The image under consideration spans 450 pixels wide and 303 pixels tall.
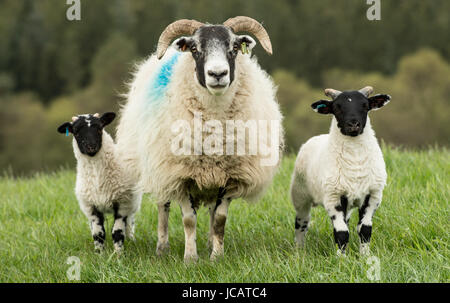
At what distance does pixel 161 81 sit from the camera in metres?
6.12

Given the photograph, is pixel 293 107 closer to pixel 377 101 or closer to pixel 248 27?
pixel 248 27

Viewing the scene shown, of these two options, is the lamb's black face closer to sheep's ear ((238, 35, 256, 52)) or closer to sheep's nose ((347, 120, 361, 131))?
sheep's nose ((347, 120, 361, 131))

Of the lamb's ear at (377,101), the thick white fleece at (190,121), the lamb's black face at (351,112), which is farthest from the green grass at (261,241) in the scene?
the lamb's ear at (377,101)

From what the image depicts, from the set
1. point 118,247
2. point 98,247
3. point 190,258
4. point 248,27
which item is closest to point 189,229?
point 190,258

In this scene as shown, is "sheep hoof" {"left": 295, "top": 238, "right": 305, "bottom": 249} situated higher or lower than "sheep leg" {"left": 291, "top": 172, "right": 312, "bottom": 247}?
lower

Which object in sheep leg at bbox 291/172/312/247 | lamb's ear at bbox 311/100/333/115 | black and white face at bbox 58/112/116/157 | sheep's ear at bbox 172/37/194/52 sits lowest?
sheep leg at bbox 291/172/312/247

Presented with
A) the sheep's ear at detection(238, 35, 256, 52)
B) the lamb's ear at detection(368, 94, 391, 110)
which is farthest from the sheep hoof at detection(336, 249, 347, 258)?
the sheep's ear at detection(238, 35, 256, 52)

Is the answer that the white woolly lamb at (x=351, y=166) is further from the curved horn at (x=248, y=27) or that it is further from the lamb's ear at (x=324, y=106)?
the curved horn at (x=248, y=27)

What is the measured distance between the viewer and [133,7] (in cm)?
5856

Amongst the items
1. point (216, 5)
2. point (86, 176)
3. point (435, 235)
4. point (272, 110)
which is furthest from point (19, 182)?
point (216, 5)

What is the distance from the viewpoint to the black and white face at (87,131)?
6012 millimetres

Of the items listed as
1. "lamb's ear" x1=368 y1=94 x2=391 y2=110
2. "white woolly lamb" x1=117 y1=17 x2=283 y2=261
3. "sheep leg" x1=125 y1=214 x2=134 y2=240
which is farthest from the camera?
"sheep leg" x1=125 y1=214 x2=134 y2=240

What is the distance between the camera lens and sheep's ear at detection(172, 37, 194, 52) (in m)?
5.58
